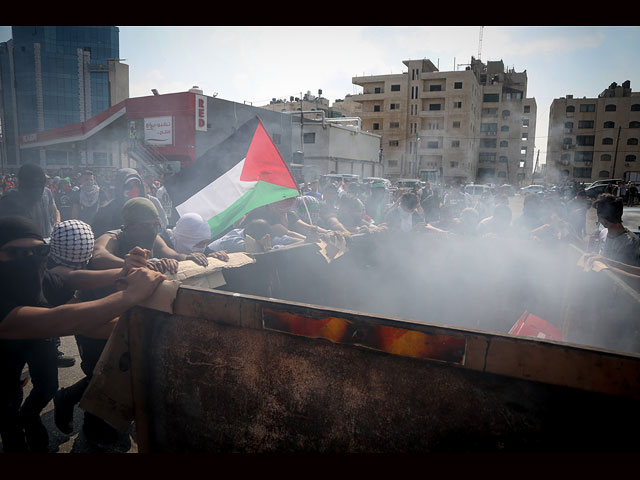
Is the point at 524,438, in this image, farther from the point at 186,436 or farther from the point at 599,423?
the point at 186,436

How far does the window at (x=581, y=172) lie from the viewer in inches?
2517

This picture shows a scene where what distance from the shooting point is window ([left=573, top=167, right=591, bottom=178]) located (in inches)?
2517

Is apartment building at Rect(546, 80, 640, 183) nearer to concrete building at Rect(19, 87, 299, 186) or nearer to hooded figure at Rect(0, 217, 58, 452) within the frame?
concrete building at Rect(19, 87, 299, 186)

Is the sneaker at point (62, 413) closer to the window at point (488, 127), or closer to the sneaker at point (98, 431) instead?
the sneaker at point (98, 431)

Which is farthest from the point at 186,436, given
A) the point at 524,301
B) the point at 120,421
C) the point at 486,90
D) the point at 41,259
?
the point at 486,90

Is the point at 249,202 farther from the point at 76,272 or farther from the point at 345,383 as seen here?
the point at 345,383

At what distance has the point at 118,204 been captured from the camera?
15.6 ft

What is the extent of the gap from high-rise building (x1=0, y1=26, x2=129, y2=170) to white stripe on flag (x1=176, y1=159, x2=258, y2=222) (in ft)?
185

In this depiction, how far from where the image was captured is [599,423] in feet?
4.10

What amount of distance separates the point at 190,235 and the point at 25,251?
4.67ft

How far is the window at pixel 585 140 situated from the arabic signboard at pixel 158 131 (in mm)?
66282

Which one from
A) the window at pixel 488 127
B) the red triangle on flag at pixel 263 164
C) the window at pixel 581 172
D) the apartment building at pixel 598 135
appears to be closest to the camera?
the red triangle on flag at pixel 263 164

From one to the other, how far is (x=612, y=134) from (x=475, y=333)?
7589cm

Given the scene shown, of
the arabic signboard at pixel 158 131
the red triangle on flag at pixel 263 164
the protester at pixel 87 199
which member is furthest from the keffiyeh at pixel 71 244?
the arabic signboard at pixel 158 131
